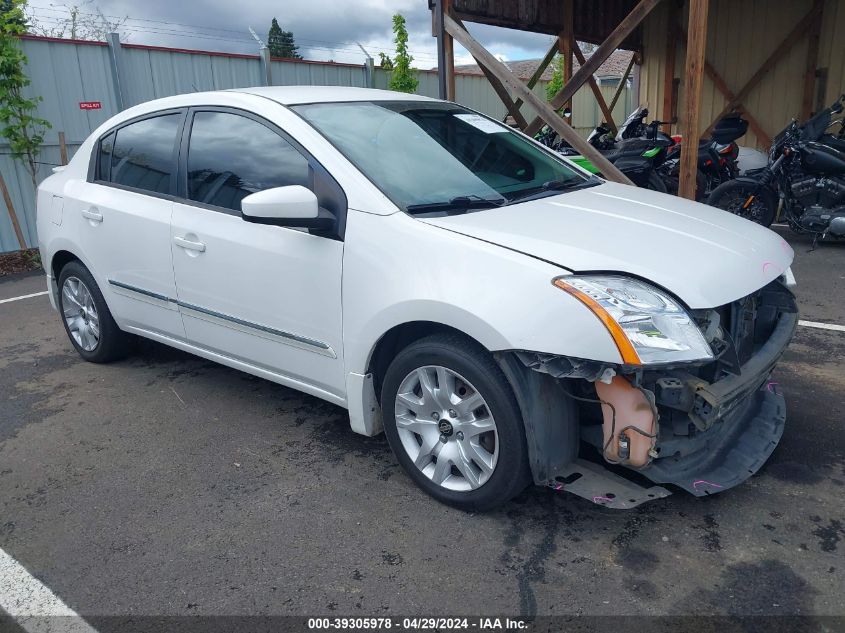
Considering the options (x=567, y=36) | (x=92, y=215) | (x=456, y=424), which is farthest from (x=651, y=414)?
(x=567, y=36)

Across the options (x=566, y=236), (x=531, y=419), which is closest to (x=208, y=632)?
(x=531, y=419)

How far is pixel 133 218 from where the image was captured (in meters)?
4.06

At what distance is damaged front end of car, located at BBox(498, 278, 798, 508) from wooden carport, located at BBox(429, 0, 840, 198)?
418 centimetres

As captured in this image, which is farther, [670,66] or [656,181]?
[670,66]

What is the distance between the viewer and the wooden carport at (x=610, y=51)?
672cm

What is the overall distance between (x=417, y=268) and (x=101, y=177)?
8.91 ft

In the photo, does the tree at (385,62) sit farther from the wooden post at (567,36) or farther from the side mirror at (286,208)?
the side mirror at (286,208)

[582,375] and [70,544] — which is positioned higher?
[582,375]

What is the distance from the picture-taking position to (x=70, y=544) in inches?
113

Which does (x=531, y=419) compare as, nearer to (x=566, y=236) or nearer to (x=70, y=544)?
(x=566, y=236)

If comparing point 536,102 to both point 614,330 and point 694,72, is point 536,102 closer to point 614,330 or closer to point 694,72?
point 694,72

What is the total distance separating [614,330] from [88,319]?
12.4 feet

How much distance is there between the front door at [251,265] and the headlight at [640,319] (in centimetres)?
112

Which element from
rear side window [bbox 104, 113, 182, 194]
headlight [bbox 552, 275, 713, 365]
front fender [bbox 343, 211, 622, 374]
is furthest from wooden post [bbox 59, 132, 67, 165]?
headlight [bbox 552, 275, 713, 365]
